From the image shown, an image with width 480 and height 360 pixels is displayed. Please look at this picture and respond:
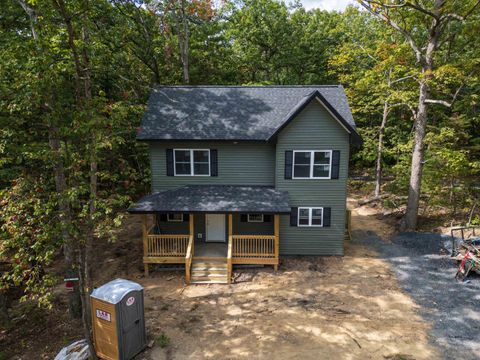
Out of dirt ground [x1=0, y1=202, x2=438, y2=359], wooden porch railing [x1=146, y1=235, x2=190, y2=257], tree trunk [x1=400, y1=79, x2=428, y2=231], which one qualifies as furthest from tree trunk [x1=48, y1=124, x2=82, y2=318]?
tree trunk [x1=400, y1=79, x2=428, y2=231]

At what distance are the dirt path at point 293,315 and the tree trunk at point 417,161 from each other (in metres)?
4.71

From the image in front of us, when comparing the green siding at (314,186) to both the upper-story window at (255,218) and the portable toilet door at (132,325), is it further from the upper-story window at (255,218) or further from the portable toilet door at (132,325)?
the portable toilet door at (132,325)

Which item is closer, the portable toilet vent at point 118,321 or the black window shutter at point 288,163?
the portable toilet vent at point 118,321

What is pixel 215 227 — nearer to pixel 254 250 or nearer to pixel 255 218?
pixel 255 218

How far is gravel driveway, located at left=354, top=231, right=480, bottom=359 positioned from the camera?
857 cm

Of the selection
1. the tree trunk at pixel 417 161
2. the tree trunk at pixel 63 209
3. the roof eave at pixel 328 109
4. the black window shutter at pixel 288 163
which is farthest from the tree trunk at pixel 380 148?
the tree trunk at pixel 63 209

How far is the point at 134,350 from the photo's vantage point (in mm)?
8266

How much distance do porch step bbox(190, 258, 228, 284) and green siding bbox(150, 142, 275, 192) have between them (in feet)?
12.7

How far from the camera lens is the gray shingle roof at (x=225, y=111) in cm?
1434

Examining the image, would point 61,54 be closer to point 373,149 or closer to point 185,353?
point 185,353

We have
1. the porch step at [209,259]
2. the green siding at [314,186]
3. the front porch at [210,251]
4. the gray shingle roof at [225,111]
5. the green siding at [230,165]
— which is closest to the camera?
the front porch at [210,251]

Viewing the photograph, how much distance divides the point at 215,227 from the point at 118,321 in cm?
743

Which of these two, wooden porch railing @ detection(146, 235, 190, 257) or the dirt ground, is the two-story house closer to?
wooden porch railing @ detection(146, 235, 190, 257)

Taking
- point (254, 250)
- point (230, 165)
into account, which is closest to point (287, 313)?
point (254, 250)
